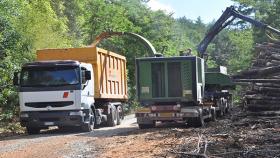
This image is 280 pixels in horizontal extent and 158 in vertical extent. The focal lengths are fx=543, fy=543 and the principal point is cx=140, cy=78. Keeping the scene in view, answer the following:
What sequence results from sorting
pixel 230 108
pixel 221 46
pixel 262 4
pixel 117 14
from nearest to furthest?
pixel 230 108 → pixel 117 14 → pixel 262 4 → pixel 221 46

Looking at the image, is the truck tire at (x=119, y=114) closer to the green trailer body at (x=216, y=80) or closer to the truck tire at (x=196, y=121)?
the green trailer body at (x=216, y=80)

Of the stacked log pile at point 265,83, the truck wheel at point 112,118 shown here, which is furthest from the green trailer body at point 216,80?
the truck wheel at point 112,118

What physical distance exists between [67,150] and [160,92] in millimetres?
6883

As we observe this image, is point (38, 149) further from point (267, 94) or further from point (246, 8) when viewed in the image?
point (246, 8)

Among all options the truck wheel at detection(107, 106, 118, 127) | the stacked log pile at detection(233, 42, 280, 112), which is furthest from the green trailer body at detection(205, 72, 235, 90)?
the truck wheel at detection(107, 106, 118, 127)

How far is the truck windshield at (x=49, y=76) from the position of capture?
19.7 m

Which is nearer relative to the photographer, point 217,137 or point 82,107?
point 217,137

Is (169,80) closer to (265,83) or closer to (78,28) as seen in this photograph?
(265,83)

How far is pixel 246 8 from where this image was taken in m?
56.4

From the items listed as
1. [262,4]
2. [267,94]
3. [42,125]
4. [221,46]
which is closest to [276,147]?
[267,94]

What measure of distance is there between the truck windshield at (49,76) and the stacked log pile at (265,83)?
6.61m

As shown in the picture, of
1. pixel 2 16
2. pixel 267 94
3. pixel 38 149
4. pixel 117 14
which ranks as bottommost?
pixel 38 149


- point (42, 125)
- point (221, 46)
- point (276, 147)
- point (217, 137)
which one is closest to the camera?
point (276, 147)

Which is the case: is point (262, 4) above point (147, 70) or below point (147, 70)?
above
